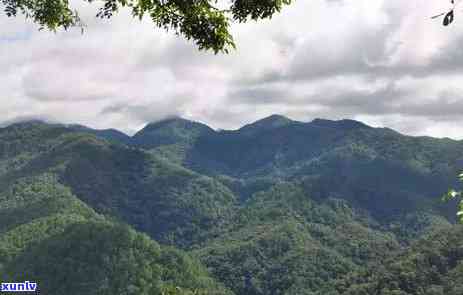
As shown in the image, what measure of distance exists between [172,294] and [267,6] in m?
9.15

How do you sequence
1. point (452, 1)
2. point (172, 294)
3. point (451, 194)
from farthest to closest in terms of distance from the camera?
point (172, 294) → point (451, 194) → point (452, 1)

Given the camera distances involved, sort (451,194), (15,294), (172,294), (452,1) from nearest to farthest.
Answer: (452,1) → (451,194) → (172,294) → (15,294)

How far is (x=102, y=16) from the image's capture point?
18.4 metres

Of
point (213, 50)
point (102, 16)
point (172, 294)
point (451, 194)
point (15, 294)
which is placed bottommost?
point (15, 294)

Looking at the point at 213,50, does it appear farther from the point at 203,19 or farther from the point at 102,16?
the point at 102,16

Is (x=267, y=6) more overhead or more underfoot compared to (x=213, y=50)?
more overhead

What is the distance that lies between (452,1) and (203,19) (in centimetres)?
939

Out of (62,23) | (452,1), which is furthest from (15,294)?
(452,1)

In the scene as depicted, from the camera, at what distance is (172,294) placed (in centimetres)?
1747

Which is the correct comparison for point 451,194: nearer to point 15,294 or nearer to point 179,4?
point 179,4

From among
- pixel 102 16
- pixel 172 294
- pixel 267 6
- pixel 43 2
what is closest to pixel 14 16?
pixel 43 2

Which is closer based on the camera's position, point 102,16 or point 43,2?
point 102,16

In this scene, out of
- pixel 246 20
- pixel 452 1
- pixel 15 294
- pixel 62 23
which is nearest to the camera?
pixel 452 1

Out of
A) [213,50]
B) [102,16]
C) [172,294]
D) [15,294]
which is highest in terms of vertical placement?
[102,16]
